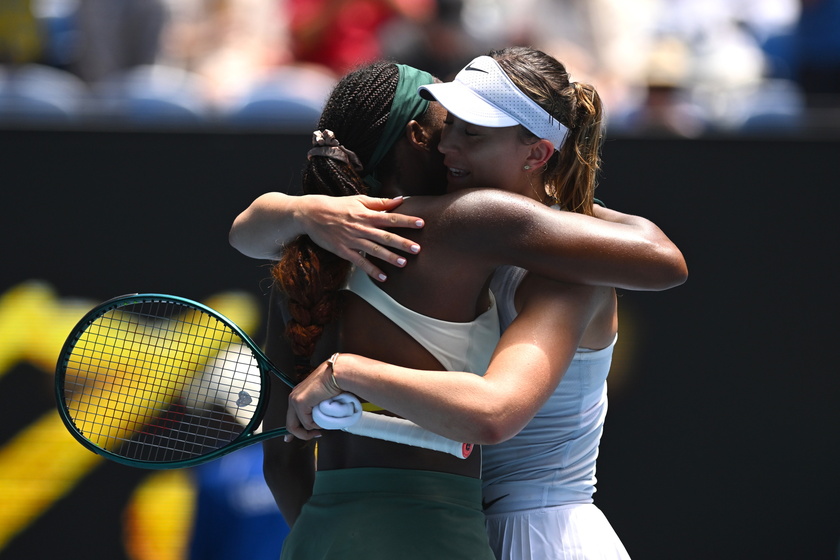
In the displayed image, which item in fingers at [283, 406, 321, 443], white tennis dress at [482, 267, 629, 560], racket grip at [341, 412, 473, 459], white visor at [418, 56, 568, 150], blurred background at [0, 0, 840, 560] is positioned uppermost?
white visor at [418, 56, 568, 150]

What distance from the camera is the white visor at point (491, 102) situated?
5.99ft

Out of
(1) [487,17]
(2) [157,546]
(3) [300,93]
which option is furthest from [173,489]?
(1) [487,17]

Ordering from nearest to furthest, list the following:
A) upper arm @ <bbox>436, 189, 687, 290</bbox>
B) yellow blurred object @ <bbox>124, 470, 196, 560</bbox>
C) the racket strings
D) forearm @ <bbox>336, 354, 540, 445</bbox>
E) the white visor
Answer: forearm @ <bbox>336, 354, 540, 445</bbox>, upper arm @ <bbox>436, 189, 687, 290</bbox>, the white visor, the racket strings, yellow blurred object @ <bbox>124, 470, 196, 560</bbox>

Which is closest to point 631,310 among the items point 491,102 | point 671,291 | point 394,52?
point 671,291

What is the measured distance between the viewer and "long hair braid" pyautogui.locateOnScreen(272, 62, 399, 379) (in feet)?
5.90

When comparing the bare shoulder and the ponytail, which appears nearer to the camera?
the bare shoulder

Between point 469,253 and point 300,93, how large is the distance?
9.17 ft

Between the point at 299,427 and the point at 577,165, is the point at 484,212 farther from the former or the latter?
the point at 299,427

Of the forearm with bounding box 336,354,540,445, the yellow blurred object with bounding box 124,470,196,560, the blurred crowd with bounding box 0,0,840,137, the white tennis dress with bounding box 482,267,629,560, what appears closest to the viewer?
the forearm with bounding box 336,354,540,445

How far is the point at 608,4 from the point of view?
5629 millimetres

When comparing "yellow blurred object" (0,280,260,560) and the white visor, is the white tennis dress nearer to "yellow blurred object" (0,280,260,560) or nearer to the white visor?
the white visor

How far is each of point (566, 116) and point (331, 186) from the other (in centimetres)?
46

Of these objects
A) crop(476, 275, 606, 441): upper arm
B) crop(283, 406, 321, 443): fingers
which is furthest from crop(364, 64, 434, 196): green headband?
crop(283, 406, 321, 443): fingers

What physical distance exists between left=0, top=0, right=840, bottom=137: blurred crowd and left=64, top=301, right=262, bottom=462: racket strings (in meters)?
1.01
